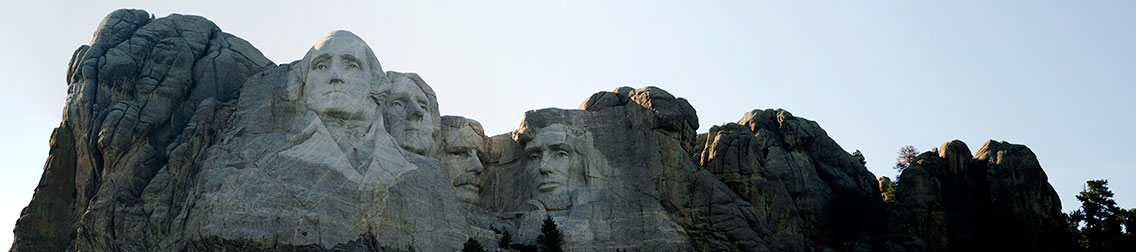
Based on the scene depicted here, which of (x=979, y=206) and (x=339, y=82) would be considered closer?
(x=339, y=82)

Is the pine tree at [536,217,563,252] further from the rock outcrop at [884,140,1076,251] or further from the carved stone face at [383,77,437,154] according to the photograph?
the rock outcrop at [884,140,1076,251]

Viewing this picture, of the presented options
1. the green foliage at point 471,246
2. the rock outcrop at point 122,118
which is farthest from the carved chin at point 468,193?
the rock outcrop at point 122,118

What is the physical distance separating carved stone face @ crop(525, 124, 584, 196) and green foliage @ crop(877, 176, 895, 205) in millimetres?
15123

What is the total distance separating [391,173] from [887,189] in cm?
2568

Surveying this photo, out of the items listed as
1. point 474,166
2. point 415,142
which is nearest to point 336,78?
point 415,142

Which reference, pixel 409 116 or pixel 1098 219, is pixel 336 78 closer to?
pixel 409 116

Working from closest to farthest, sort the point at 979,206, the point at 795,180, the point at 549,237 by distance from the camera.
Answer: the point at 549,237, the point at 979,206, the point at 795,180

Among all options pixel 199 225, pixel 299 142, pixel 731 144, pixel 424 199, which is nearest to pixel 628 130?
pixel 731 144

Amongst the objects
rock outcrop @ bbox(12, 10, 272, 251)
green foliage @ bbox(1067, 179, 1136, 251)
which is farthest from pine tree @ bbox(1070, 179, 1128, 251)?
rock outcrop @ bbox(12, 10, 272, 251)

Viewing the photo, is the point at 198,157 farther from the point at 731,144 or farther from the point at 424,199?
the point at 731,144

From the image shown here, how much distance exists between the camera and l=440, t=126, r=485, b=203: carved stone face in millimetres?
44281

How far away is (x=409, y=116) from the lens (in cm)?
4212

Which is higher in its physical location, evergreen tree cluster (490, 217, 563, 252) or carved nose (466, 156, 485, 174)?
carved nose (466, 156, 485, 174)

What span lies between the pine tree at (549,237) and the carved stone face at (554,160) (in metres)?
2.18
